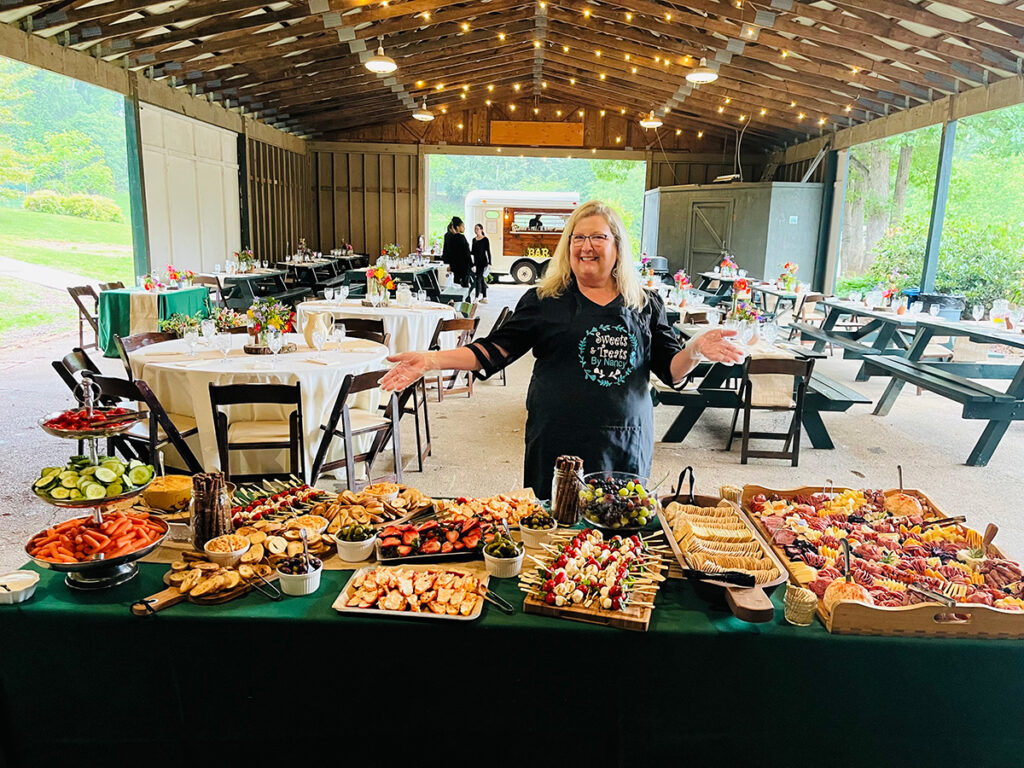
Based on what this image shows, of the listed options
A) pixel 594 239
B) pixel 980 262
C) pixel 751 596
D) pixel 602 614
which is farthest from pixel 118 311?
pixel 980 262

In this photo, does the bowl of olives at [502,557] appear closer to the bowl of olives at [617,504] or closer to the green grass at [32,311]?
the bowl of olives at [617,504]

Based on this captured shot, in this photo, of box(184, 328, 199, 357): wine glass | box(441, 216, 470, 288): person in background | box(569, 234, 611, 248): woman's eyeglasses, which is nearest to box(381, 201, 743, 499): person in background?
box(569, 234, 611, 248): woman's eyeglasses

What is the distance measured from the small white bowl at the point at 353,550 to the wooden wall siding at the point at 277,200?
1353 cm

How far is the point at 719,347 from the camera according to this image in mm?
2281

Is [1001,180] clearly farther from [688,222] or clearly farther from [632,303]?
[632,303]

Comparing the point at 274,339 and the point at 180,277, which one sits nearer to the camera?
the point at 274,339

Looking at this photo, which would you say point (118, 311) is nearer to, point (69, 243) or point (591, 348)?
point (591, 348)

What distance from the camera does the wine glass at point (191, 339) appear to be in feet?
13.7

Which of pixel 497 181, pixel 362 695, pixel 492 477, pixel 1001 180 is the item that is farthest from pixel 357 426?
pixel 497 181

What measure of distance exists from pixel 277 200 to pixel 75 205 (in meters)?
4.84

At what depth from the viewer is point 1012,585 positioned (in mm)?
1778

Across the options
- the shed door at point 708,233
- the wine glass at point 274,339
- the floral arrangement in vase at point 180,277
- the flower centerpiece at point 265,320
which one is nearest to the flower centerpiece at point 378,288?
the flower centerpiece at point 265,320

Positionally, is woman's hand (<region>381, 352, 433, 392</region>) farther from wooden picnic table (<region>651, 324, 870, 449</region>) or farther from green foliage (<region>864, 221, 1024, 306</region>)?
green foliage (<region>864, 221, 1024, 306</region>)

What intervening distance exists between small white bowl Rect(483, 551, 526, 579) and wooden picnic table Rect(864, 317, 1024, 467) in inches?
183
